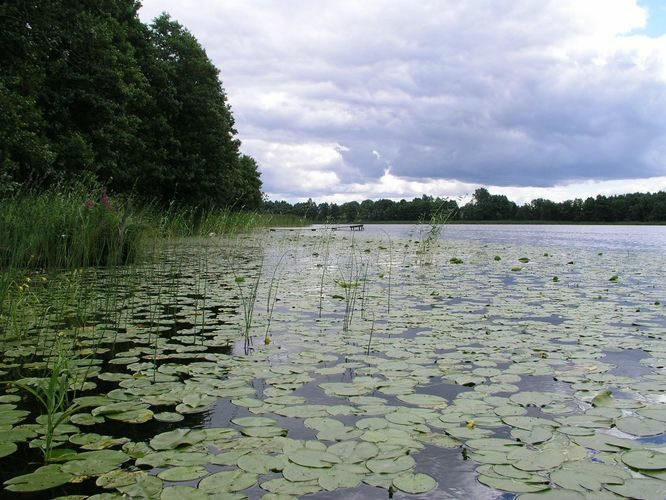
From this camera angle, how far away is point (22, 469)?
1.99 metres

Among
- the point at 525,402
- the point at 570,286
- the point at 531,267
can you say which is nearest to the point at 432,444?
the point at 525,402

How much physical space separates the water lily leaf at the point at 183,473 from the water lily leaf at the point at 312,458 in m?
0.37

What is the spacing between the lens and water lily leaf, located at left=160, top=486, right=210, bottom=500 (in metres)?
1.75

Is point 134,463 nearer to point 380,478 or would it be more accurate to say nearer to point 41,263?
point 380,478

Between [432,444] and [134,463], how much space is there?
52.0 inches

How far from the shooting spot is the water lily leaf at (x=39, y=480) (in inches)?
71.1

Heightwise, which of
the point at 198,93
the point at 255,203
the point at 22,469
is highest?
the point at 198,93

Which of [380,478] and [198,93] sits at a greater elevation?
[198,93]

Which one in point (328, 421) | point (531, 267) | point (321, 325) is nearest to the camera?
point (328, 421)

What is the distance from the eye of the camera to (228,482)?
6.11 feet

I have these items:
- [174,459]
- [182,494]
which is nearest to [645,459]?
[182,494]

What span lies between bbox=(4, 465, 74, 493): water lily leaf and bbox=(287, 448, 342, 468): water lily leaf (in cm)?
88

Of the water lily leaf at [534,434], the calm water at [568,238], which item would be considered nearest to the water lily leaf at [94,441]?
the water lily leaf at [534,434]

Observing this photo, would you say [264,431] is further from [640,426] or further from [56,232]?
[56,232]
